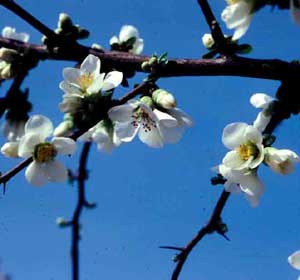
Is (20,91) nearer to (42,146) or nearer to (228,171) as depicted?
(42,146)

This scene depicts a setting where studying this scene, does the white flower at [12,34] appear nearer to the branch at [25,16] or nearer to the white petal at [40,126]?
the branch at [25,16]

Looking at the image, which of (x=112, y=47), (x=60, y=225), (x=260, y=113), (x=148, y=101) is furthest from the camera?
(x=60, y=225)

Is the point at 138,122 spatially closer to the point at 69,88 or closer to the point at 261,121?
the point at 69,88

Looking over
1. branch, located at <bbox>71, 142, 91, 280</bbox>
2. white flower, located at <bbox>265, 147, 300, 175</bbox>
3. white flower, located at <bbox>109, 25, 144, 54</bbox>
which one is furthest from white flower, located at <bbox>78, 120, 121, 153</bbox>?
white flower, located at <bbox>109, 25, 144, 54</bbox>

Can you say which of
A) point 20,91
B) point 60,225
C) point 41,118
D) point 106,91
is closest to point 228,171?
point 106,91

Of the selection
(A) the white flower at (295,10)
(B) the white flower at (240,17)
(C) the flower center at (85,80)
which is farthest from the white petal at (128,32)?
(A) the white flower at (295,10)

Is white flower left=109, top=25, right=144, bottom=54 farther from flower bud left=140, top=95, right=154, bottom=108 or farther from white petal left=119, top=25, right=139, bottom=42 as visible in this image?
flower bud left=140, top=95, right=154, bottom=108
